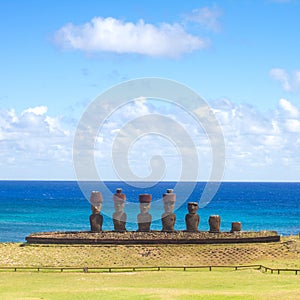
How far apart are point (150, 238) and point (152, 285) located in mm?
16098

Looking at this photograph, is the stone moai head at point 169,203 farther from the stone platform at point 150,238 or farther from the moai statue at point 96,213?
the moai statue at point 96,213

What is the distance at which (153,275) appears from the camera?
168 ft

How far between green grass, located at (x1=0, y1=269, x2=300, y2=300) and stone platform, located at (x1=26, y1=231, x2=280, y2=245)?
9.02 m

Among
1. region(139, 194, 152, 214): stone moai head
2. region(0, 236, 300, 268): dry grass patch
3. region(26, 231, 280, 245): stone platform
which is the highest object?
region(139, 194, 152, 214): stone moai head

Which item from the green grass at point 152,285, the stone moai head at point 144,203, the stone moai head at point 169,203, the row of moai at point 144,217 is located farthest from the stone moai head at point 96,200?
the green grass at point 152,285

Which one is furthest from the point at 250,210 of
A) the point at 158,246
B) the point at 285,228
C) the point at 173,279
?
the point at 173,279

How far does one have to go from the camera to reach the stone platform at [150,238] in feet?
203

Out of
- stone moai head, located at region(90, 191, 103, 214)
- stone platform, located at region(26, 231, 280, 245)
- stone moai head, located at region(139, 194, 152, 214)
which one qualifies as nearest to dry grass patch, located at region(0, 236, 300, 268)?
stone platform, located at region(26, 231, 280, 245)

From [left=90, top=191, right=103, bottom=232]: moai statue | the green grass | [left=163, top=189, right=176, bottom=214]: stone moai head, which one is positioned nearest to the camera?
the green grass

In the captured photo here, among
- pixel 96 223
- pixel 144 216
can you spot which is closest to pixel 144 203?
pixel 144 216

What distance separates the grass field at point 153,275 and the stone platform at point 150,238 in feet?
3.11

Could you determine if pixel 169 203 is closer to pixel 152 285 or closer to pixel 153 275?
pixel 153 275

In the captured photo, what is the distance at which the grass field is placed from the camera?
4319cm

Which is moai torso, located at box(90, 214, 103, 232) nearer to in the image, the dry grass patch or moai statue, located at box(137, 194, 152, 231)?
moai statue, located at box(137, 194, 152, 231)
